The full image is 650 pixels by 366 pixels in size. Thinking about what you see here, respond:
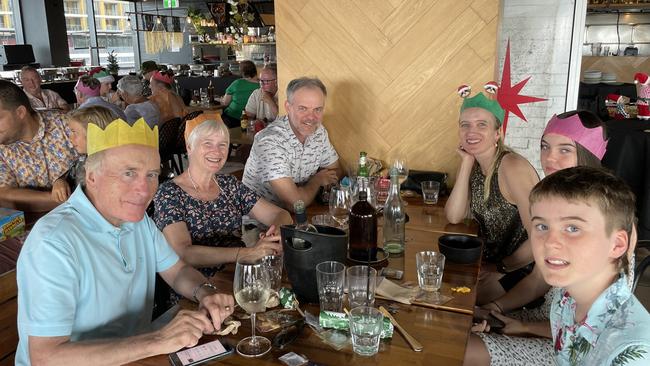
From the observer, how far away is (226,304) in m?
1.52

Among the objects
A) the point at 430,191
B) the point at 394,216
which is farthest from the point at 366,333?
the point at 430,191

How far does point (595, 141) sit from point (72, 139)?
9.84 ft

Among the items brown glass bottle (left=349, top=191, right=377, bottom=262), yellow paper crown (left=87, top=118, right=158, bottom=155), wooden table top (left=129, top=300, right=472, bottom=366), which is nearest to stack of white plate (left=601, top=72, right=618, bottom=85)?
brown glass bottle (left=349, top=191, right=377, bottom=262)

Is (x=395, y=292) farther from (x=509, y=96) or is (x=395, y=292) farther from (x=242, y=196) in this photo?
(x=509, y=96)

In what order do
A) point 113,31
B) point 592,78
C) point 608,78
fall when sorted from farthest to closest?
point 113,31 < point 608,78 < point 592,78

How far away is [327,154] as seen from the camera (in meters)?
3.36

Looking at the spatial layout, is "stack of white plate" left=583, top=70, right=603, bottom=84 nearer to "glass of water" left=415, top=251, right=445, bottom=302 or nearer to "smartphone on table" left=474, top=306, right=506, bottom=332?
"smartphone on table" left=474, top=306, right=506, bottom=332

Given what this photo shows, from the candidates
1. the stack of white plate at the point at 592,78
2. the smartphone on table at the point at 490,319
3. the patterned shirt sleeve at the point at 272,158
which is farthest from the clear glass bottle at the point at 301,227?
the stack of white plate at the point at 592,78

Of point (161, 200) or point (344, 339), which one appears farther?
point (161, 200)

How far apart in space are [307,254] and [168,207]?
977 mm

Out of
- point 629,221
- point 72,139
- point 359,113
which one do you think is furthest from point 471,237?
point 72,139

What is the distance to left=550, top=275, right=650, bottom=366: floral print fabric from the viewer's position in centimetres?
115

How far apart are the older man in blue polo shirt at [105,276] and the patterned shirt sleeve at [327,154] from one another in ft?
5.38

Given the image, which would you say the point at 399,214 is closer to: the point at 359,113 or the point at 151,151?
the point at 151,151
